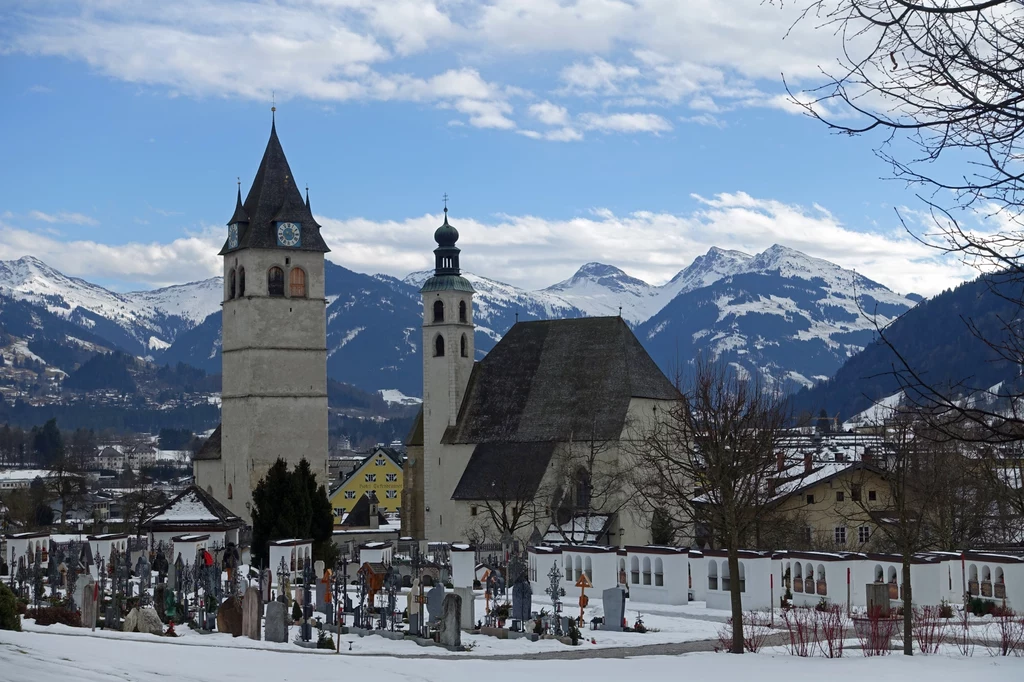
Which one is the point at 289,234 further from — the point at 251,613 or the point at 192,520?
the point at 251,613

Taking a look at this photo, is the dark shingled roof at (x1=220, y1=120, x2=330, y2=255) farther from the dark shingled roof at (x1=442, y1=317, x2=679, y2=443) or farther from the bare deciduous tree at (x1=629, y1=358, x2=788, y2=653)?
the bare deciduous tree at (x1=629, y1=358, x2=788, y2=653)

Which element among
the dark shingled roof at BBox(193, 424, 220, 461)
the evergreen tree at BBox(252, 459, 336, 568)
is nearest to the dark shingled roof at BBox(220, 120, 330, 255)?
the dark shingled roof at BBox(193, 424, 220, 461)

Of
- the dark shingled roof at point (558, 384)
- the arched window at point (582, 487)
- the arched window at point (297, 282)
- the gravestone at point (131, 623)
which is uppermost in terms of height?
the arched window at point (297, 282)

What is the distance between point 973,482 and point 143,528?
92.9ft

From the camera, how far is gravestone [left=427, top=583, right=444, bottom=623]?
26.6 meters

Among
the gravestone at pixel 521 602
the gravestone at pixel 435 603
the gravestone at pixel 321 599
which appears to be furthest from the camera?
the gravestone at pixel 321 599

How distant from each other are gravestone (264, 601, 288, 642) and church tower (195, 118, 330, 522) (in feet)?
134

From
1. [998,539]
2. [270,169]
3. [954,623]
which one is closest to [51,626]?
[954,623]

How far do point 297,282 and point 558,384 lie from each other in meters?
13.4

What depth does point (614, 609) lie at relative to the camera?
90.5 ft

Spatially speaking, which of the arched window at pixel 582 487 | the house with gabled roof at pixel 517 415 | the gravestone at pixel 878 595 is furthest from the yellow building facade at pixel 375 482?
the gravestone at pixel 878 595

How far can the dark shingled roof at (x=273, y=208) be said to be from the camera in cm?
6594

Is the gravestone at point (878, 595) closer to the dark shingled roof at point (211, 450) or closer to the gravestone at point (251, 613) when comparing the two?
the gravestone at point (251, 613)

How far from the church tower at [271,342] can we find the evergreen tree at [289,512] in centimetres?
1703
